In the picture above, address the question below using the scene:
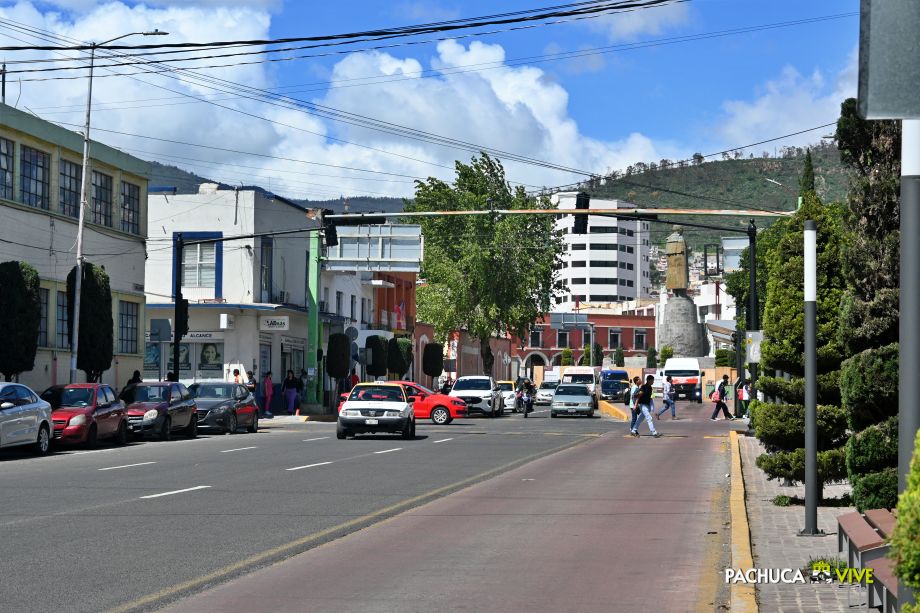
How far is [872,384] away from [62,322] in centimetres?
3426

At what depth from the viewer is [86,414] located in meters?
30.0

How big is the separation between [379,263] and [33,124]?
953 inches

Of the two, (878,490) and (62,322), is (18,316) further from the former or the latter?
(878,490)

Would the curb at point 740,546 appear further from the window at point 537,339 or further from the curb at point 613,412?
the window at point 537,339

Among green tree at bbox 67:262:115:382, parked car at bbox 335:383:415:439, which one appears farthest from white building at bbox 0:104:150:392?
parked car at bbox 335:383:415:439

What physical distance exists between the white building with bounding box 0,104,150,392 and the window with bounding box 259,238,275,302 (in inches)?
349

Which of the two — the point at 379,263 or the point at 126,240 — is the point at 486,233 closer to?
the point at 379,263

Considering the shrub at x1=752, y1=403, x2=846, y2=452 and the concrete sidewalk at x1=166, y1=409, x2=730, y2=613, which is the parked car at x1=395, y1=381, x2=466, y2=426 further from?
the shrub at x1=752, y1=403, x2=846, y2=452

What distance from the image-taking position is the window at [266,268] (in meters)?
57.4

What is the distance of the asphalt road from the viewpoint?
10.5m

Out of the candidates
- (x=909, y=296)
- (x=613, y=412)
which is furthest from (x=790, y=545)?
(x=613, y=412)

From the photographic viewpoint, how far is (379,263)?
61781mm

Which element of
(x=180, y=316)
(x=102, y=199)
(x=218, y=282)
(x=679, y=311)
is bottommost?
(x=180, y=316)

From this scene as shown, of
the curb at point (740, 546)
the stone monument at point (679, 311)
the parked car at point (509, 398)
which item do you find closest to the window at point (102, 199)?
the parked car at point (509, 398)
